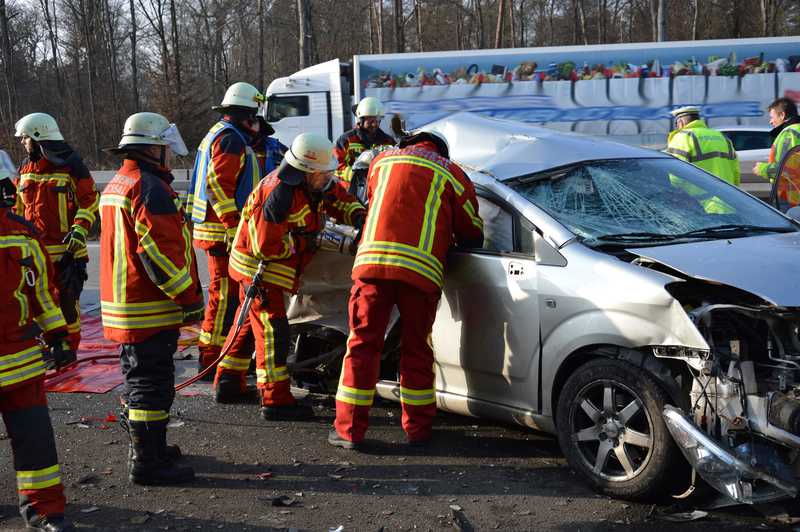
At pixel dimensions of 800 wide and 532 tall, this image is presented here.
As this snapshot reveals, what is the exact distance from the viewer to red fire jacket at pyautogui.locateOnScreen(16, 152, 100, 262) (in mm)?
6688

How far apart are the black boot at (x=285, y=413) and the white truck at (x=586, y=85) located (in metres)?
12.9

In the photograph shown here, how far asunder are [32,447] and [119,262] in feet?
3.40

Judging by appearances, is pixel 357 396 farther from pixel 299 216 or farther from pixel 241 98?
pixel 241 98

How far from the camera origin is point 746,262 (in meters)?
3.88

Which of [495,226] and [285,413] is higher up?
[495,226]

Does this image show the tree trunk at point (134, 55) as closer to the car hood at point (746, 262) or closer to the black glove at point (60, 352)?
the black glove at point (60, 352)

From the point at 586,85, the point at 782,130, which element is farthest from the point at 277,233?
the point at 586,85

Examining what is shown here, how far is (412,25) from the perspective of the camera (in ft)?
152

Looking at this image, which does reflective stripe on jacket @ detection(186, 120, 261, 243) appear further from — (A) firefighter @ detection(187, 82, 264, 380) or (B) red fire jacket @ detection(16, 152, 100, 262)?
(B) red fire jacket @ detection(16, 152, 100, 262)

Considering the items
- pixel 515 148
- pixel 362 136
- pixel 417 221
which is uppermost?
pixel 362 136

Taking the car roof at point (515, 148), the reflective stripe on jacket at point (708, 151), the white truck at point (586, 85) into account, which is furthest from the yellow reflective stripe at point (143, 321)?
the white truck at point (586, 85)

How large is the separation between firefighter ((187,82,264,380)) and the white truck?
1158cm

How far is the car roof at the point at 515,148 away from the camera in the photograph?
4.86 m

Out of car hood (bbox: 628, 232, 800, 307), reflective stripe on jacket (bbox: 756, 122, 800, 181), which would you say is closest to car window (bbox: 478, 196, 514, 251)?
car hood (bbox: 628, 232, 800, 307)
